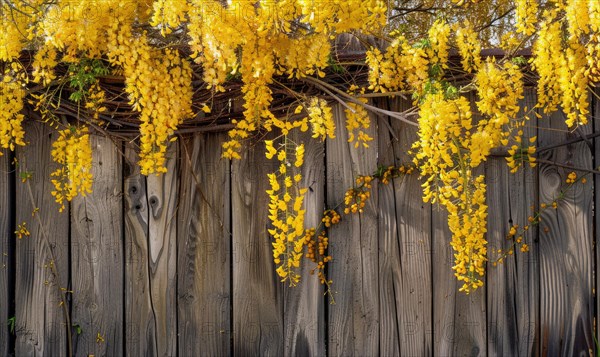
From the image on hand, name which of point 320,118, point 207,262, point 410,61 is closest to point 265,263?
point 207,262

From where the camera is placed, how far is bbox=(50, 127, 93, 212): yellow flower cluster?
333cm

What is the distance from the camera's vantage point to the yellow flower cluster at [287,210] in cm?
327

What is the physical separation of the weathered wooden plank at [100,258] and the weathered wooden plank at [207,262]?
0.94ft

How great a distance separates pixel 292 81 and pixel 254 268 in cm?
84

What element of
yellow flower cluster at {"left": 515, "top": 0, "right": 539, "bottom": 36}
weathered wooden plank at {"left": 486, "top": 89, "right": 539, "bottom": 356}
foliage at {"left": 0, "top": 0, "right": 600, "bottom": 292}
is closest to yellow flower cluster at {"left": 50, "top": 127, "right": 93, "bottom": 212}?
foliage at {"left": 0, "top": 0, "right": 600, "bottom": 292}

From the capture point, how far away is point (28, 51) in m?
3.36

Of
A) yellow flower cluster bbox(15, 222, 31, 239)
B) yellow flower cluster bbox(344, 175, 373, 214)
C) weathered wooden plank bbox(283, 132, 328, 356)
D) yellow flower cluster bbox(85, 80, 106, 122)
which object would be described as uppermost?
yellow flower cluster bbox(85, 80, 106, 122)

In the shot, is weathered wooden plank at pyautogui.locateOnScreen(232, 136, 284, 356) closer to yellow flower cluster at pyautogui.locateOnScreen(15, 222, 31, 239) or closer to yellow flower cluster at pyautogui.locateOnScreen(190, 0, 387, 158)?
yellow flower cluster at pyautogui.locateOnScreen(190, 0, 387, 158)

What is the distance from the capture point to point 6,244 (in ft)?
11.6

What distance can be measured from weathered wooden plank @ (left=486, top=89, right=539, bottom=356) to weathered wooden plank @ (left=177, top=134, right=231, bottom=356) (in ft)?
3.56

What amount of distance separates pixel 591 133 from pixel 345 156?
1.07 m

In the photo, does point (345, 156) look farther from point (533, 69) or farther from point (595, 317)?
point (595, 317)

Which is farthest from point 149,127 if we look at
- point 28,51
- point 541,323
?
point 541,323

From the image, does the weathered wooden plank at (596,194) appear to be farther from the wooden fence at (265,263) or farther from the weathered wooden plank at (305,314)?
the weathered wooden plank at (305,314)
